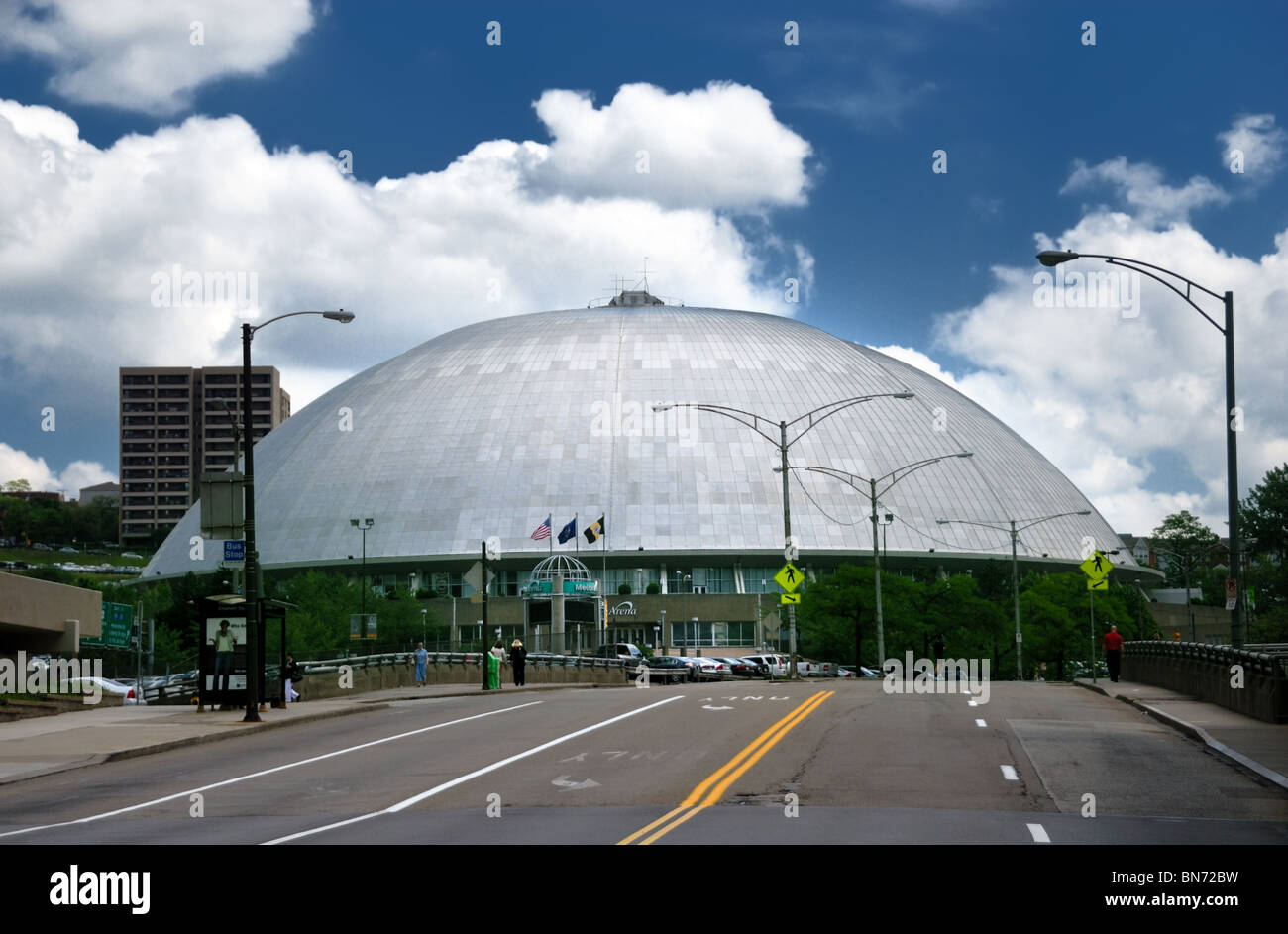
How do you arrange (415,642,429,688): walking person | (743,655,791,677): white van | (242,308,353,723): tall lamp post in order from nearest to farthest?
1. (242,308,353,723): tall lamp post
2. (415,642,429,688): walking person
3. (743,655,791,677): white van

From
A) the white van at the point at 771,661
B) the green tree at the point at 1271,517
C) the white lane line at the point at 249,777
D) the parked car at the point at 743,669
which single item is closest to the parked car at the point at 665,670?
the white van at the point at 771,661

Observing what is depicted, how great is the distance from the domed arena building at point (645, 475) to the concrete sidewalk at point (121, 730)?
62192mm

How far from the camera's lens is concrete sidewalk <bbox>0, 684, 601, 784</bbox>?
89.2ft

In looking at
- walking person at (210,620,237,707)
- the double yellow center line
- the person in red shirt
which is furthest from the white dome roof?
the double yellow center line

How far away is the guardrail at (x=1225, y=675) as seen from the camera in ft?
95.0

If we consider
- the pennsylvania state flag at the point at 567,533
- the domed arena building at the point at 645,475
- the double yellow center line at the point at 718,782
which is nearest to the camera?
the double yellow center line at the point at 718,782

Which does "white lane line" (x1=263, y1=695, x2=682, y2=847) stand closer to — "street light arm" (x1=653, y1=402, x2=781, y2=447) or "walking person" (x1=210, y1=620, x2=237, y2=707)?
"walking person" (x1=210, y1=620, x2=237, y2=707)

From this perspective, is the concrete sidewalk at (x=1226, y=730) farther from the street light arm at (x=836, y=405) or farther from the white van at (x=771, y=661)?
the white van at (x=771, y=661)

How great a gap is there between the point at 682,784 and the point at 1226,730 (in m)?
12.8

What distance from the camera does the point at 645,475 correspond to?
380 ft

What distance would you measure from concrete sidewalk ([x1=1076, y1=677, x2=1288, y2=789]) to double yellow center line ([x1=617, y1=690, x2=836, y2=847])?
7.32m

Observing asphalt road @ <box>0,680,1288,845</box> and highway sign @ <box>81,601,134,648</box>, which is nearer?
asphalt road @ <box>0,680,1288,845</box>

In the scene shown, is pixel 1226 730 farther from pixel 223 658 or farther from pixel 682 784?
pixel 223 658
